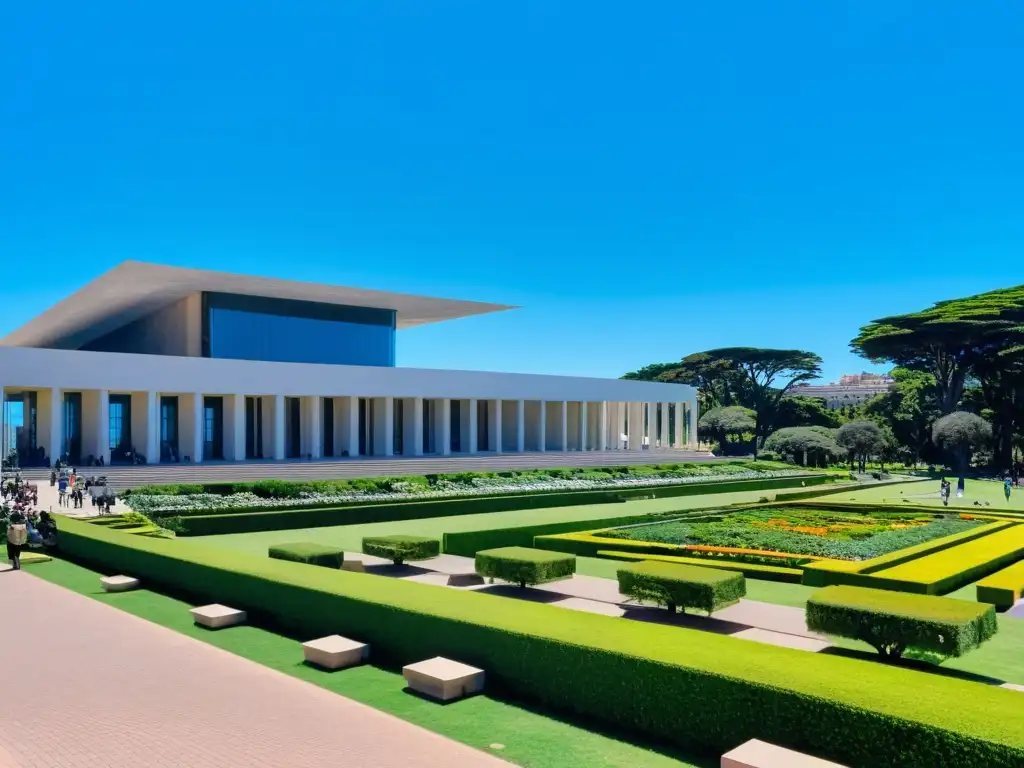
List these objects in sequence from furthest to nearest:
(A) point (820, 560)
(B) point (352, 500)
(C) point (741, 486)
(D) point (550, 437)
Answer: (D) point (550, 437), (C) point (741, 486), (B) point (352, 500), (A) point (820, 560)

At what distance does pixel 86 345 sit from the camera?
63.5 metres

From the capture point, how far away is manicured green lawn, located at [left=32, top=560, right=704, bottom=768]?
6.34 meters

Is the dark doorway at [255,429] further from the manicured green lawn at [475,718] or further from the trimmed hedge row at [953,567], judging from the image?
the trimmed hedge row at [953,567]

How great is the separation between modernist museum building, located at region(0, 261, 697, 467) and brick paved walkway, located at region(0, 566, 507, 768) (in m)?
27.9

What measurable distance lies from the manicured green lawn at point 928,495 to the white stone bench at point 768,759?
85.6 ft

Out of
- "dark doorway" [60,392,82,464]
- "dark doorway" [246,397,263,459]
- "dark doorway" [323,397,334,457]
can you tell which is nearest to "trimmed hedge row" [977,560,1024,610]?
"dark doorway" [246,397,263,459]

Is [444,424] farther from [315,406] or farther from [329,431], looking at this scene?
[315,406]

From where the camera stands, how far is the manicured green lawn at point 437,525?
2005 cm

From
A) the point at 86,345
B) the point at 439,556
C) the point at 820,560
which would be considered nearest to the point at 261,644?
the point at 439,556

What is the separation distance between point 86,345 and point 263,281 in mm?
30223

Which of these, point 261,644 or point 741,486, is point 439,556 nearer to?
point 261,644

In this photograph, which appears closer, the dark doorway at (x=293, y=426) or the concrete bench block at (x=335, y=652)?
the concrete bench block at (x=335, y=652)

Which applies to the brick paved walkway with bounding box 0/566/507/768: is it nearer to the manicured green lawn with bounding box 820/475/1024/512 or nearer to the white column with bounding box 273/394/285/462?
the manicured green lawn with bounding box 820/475/1024/512

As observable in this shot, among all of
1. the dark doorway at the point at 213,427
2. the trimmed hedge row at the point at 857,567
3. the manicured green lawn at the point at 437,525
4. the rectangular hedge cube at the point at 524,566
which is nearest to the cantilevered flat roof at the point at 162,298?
the dark doorway at the point at 213,427
